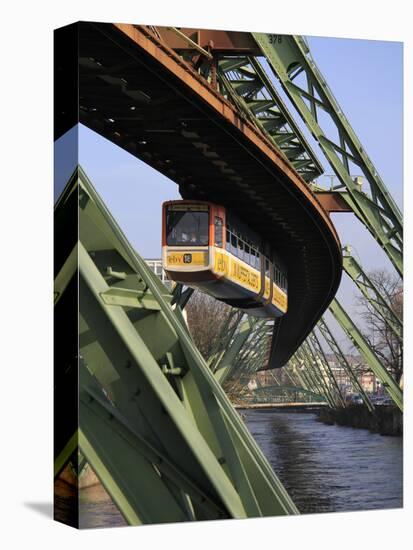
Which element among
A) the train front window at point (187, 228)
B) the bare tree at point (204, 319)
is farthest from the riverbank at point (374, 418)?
the train front window at point (187, 228)

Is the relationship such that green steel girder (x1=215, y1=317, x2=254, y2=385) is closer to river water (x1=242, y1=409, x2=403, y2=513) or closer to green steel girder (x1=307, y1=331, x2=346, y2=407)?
river water (x1=242, y1=409, x2=403, y2=513)

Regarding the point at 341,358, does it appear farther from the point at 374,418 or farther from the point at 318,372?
the point at 374,418

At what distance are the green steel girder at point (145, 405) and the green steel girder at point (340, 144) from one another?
3.47m

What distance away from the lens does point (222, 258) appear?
1639cm

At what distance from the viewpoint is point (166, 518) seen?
1402 cm

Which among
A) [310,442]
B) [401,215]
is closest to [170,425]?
[310,442]

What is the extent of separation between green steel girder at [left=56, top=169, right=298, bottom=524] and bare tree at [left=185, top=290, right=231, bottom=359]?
377 millimetres

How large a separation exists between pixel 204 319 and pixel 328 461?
238 cm

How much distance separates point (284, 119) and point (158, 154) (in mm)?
3259

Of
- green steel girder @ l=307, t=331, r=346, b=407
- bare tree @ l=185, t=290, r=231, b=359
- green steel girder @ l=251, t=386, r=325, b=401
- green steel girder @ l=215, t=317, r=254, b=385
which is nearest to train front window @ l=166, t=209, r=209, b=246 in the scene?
bare tree @ l=185, t=290, r=231, b=359

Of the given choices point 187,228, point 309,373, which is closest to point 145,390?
point 187,228

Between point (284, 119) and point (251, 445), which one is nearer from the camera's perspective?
point (251, 445)

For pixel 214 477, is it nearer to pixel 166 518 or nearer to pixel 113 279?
pixel 166 518

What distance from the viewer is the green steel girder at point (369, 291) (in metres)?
16.5
